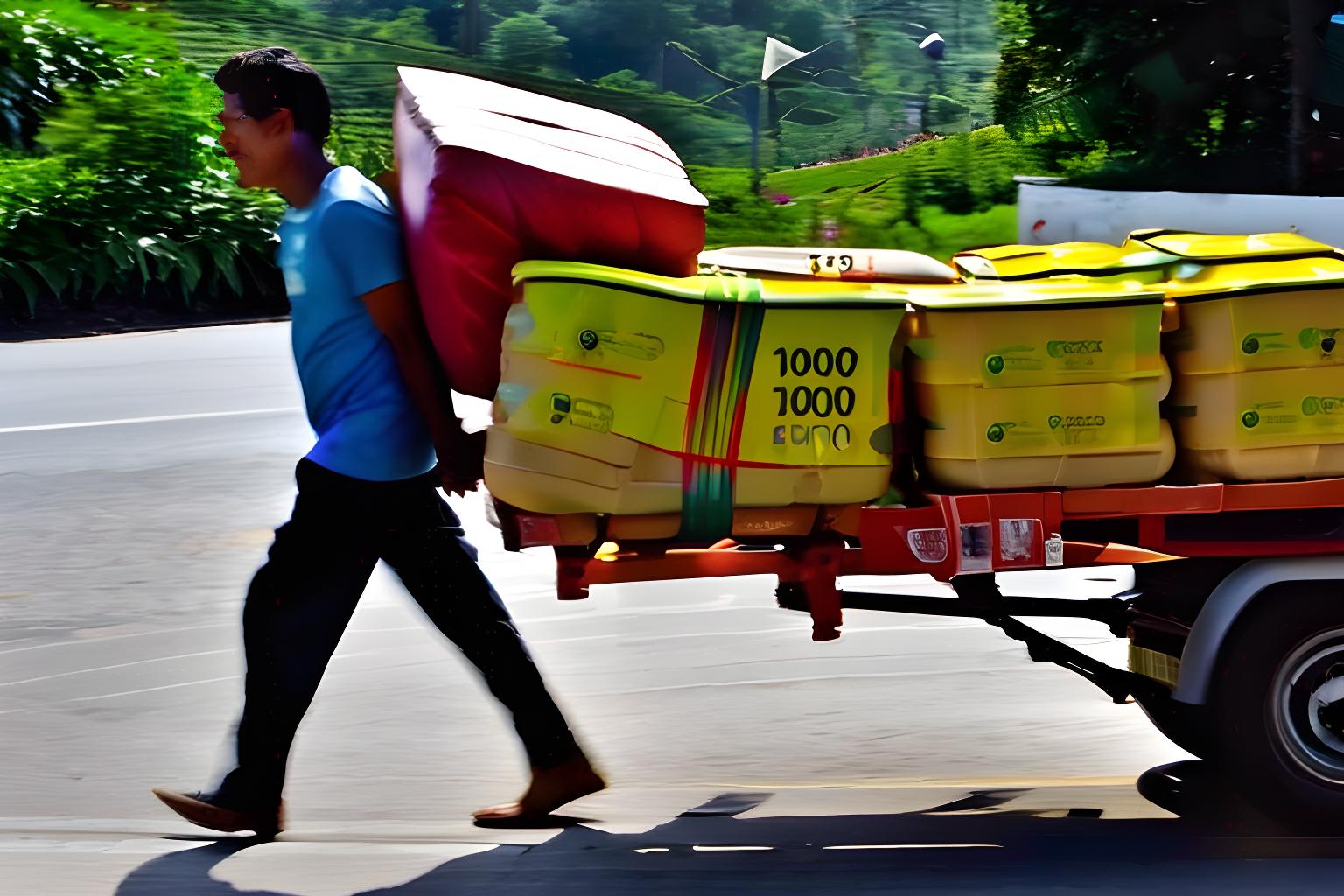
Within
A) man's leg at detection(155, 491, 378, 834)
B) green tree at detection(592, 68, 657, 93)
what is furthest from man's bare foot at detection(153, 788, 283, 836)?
green tree at detection(592, 68, 657, 93)

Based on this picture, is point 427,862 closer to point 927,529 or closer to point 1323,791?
point 927,529

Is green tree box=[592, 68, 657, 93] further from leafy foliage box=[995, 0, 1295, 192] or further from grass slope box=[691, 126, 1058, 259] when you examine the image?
leafy foliage box=[995, 0, 1295, 192]

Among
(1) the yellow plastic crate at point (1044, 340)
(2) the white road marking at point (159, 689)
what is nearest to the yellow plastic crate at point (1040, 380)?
(1) the yellow plastic crate at point (1044, 340)

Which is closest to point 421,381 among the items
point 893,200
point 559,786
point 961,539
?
point 559,786

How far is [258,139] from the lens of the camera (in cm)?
394

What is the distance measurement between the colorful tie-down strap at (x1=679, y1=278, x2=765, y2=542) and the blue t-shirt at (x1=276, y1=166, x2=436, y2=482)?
2.48 ft

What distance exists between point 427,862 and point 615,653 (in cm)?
206

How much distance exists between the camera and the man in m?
3.86

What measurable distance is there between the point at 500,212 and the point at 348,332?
0.58 metres

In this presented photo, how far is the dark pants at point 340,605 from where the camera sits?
3.95 m

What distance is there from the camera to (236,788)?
4020mm

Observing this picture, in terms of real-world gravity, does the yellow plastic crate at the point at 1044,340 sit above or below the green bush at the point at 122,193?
below

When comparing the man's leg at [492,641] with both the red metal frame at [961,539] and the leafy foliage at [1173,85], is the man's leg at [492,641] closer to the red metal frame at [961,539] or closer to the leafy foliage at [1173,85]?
the red metal frame at [961,539]

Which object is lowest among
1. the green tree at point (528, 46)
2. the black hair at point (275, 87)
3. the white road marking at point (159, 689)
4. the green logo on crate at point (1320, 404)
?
the white road marking at point (159, 689)
